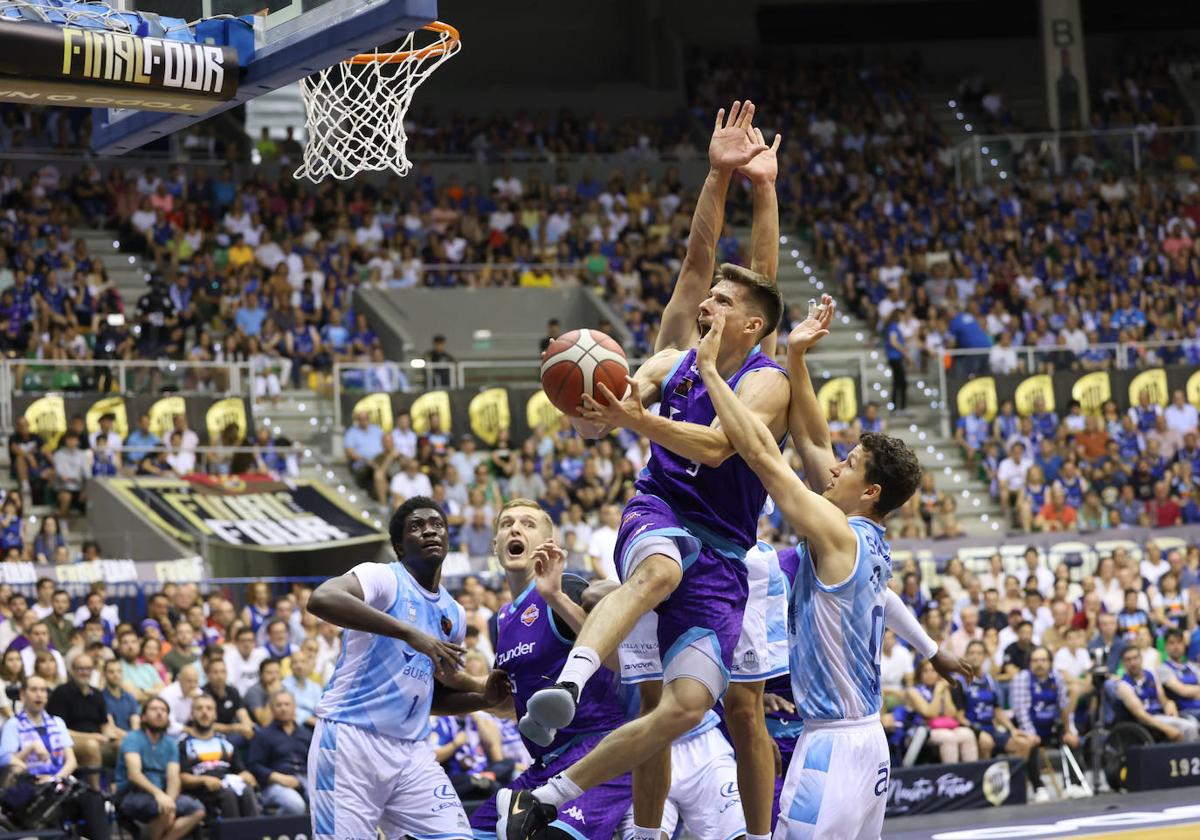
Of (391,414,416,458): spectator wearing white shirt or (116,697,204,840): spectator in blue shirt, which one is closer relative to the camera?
(116,697,204,840): spectator in blue shirt

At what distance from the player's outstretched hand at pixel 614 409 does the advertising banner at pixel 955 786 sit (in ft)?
25.9

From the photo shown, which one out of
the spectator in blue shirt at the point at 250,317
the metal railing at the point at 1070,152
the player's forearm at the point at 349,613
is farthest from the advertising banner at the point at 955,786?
the metal railing at the point at 1070,152

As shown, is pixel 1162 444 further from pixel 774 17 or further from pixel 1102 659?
pixel 774 17

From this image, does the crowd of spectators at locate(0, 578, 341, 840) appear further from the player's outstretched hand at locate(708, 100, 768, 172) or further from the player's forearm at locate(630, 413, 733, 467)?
the player's forearm at locate(630, 413, 733, 467)

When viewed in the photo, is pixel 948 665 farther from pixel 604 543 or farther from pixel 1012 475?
pixel 1012 475

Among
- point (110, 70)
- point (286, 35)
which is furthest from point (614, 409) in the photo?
point (110, 70)

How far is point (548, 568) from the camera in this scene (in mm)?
7270

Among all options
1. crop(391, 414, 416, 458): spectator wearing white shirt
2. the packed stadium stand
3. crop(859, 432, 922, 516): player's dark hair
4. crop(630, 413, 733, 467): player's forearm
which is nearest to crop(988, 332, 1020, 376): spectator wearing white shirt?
the packed stadium stand

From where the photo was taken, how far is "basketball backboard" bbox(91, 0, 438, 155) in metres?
7.83

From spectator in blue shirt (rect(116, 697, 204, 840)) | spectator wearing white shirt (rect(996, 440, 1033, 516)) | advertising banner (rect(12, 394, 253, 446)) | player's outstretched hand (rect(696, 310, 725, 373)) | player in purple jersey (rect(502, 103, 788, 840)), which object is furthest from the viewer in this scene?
spectator wearing white shirt (rect(996, 440, 1033, 516))

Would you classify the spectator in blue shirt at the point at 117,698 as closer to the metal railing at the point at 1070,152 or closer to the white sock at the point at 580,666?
the white sock at the point at 580,666

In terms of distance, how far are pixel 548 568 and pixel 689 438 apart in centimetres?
94

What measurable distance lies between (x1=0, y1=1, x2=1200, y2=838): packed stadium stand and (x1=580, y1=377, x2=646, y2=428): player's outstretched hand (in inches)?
267

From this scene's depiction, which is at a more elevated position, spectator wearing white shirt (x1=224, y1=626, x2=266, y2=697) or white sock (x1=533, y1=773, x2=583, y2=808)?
white sock (x1=533, y1=773, x2=583, y2=808)
